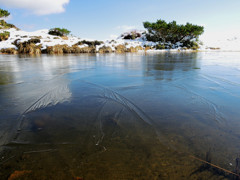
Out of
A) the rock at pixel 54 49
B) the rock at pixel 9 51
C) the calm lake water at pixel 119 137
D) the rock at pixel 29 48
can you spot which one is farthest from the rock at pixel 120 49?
the calm lake water at pixel 119 137

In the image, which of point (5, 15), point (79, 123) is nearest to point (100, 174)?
point (79, 123)

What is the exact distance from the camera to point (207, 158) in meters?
1.30

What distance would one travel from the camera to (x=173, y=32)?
4712 centimetres

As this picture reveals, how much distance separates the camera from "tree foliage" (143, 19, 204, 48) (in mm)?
44500

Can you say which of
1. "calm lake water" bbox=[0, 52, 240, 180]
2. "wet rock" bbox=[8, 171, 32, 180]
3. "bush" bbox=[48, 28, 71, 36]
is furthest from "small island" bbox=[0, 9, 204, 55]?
"wet rock" bbox=[8, 171, 32, 180]

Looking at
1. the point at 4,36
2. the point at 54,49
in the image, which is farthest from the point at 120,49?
the point at 4,36

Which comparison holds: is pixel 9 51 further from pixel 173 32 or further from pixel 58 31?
pixel 173 32

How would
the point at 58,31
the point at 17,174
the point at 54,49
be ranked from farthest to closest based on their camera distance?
the point at 58,31, the point at 54,49, the point at 17,174

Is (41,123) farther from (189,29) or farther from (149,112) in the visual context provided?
(189,29)

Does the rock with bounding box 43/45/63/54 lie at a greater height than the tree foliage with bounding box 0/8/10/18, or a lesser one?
lesser

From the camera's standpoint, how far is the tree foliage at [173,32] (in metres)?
44.5

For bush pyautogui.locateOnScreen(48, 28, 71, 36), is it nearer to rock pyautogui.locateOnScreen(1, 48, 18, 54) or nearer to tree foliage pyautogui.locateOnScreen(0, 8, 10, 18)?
tree foliage pyautogui.locateOnScreen(0, 8, 10, 18)

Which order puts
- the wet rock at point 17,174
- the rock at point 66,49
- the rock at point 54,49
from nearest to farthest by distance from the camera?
the wet rock at point 17,174, the rock at point 54,49, the rock at point 66,49

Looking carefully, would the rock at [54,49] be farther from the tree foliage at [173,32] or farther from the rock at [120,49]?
the tree foliage at [173,32]
